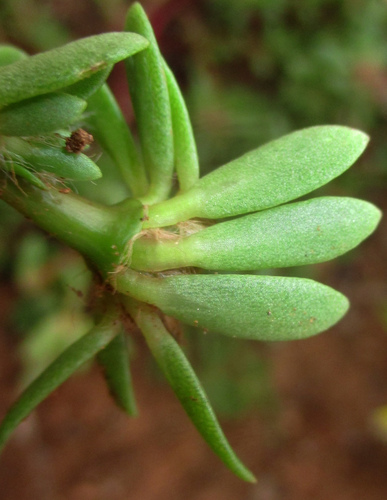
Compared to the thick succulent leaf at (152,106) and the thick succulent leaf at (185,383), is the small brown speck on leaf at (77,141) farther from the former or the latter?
the thick succulent leaf at (185,383)

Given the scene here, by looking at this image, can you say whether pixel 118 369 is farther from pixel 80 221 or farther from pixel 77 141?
pixel 77 141

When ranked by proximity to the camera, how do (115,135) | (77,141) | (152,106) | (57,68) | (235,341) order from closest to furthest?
1. (57,68)
2. (77,141)
3. (152,106)
4. (115,135)
5. (235,341)

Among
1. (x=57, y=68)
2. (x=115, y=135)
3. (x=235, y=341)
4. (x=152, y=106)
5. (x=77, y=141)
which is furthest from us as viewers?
(x=235, y=341)

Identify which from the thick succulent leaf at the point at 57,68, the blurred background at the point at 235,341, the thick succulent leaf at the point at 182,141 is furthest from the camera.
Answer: the blurred background at the point at 235,341

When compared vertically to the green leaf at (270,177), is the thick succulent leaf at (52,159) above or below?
above

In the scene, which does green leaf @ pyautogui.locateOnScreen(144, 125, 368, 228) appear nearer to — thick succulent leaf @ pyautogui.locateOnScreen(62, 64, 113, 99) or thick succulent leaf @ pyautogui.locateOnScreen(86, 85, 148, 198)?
thick succulent leaf @ pyautogui.locateOnScreen(86, 85, 148, 198)

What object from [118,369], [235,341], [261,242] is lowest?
[235,341]

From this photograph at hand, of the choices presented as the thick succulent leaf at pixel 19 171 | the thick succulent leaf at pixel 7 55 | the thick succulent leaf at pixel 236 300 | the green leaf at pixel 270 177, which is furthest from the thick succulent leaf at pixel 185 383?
the thick succulent leaf at pixel 7 55

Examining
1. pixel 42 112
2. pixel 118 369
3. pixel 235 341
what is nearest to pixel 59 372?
pixel 118 369
